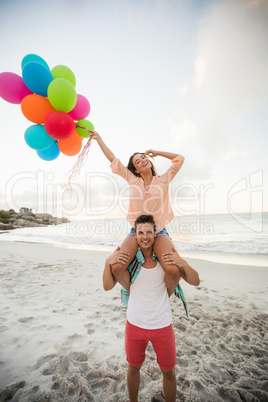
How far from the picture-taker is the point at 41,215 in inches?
2244

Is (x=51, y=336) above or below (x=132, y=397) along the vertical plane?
below

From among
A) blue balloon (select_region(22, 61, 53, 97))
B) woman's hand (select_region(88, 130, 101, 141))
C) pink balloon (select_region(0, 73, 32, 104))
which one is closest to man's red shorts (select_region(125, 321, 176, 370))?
woman's hand (select_region(88, 130, 101, 141))

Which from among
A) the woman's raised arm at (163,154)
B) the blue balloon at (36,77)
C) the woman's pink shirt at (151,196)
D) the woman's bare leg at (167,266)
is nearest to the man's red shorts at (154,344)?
the woman's bare leg at (167,266)

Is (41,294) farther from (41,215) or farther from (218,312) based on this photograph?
(41,215)

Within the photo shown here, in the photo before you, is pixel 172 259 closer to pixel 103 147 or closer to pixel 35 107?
pixel 103 147

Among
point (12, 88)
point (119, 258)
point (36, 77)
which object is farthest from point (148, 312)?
point (12, 88)

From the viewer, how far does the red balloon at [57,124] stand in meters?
2.24

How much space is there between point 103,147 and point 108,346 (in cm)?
279

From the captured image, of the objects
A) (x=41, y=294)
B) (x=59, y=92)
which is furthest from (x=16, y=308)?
(x=59, y=92)

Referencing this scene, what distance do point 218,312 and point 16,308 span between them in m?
3.94

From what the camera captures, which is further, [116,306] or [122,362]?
[116,306]

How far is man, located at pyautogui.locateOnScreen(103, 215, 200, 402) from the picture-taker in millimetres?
1540

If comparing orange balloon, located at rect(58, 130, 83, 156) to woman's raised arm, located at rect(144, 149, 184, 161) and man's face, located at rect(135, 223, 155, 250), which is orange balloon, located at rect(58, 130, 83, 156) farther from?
man's face, located at rect(135, 223, 155, 250)

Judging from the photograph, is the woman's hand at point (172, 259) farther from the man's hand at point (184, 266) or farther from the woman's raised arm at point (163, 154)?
the woman's raised arm at point (163, 154)
